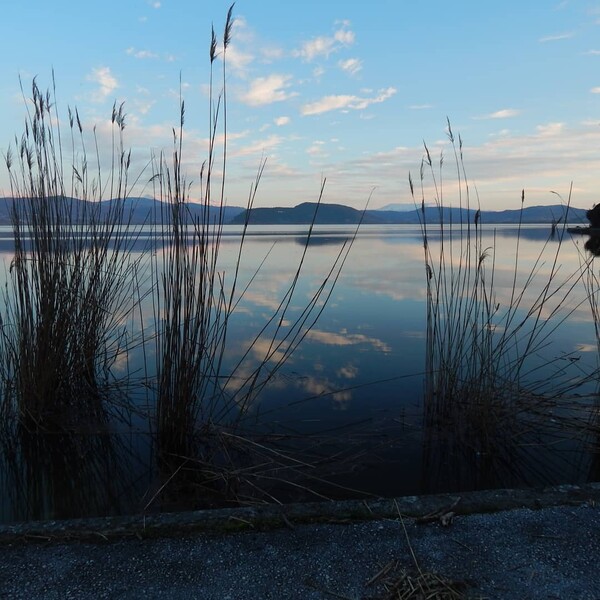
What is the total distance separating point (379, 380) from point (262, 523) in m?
2.09

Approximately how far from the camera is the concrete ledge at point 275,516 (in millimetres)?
1354

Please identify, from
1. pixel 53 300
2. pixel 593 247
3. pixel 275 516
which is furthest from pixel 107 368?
pixel 593 247

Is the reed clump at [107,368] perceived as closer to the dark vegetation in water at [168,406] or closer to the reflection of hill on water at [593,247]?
the dark vegetation in water at [168,406]

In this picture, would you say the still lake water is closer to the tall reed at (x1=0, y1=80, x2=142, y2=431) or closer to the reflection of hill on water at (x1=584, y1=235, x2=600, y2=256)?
the tall reed at (x1=0, y1=80, x2=142, y2=431)

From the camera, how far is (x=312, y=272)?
9.52 metres

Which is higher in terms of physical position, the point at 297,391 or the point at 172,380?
the point at 172,380

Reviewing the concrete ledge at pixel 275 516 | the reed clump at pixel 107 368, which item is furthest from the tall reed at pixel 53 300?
the concrete ledge at pixel 275 516

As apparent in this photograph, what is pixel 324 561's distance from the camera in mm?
1244

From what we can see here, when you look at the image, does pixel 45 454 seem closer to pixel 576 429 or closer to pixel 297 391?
pixel 297 391

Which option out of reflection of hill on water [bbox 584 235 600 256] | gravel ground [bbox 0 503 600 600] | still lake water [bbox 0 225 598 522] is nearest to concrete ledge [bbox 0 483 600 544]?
gravel ground [bbox 0 503 600 600]

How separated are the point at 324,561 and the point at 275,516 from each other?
237 mm

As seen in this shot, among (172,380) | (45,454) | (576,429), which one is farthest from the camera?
(576,429)

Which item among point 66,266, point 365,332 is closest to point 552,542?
point 66,266

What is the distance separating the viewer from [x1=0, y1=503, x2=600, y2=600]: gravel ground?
114 cm
